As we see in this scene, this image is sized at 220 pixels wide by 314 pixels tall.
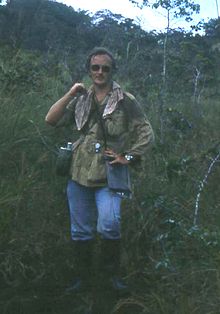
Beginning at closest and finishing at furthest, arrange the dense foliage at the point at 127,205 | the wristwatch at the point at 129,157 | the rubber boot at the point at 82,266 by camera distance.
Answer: the dense foliage at the point at 127,205
the wristwatch at the point at 129,157
the rubber boot at the point at 82,266

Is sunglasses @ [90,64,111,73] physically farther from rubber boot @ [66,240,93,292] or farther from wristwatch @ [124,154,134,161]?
rubber boot @ [66,240,93,292]

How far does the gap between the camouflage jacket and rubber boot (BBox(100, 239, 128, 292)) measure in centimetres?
50

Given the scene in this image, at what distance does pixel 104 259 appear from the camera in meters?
4.68

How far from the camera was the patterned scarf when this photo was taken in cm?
453

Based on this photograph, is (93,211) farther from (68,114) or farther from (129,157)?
(68,114)

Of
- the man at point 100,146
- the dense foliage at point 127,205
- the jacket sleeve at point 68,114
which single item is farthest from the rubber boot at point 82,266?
the jacket sleeve at point 68,114

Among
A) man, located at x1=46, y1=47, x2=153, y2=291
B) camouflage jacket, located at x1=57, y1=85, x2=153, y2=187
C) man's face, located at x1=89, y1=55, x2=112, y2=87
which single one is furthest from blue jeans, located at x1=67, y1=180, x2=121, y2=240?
man's face, located at x1=89, y1=55, x2=112, y2=87

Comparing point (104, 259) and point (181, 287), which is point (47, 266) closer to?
point (104, 259)

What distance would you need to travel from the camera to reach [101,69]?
4547mm

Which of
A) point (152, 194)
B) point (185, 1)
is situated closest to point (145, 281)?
point (152, 194)

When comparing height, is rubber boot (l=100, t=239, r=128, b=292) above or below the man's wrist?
below

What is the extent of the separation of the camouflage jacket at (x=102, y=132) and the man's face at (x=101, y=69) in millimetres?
115

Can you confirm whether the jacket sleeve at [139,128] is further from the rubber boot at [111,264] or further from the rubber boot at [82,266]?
the rubber boot at [82,266]

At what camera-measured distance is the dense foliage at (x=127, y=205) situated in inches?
174
